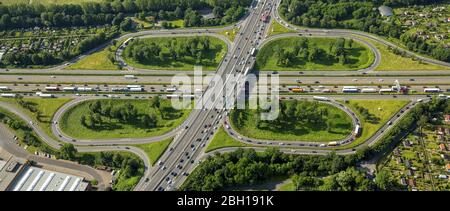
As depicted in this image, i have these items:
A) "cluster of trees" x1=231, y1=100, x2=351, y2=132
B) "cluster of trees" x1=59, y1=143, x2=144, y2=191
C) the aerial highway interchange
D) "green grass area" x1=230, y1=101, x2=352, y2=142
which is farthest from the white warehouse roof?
"cluster of trees" x1=231, y1=100, x2=351, y2=132

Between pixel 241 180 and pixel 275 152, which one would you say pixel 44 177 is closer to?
pixel 241 180

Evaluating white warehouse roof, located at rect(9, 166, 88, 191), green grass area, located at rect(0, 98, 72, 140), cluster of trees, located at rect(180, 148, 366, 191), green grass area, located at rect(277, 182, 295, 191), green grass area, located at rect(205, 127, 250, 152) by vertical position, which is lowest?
green grass area, located at rect(277, 182, 295, 191)

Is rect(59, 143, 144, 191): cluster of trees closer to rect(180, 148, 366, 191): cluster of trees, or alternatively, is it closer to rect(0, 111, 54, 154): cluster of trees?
rect(0, 111, 54, 154): cluster of trees

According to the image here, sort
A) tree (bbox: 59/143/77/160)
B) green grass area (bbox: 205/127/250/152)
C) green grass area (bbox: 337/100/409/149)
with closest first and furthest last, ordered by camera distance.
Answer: tree (bbox: 59/143/77/160), green grass area (bbox: 337/100/409/149), green grass area (bbox: 205/127/250/152)

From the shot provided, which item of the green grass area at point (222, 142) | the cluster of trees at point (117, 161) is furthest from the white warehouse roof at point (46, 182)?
the green grass area at point (222, 142)

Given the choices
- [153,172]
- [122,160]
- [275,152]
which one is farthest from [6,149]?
[275,152]

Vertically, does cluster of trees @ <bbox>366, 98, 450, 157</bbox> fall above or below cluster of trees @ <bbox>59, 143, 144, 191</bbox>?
above
